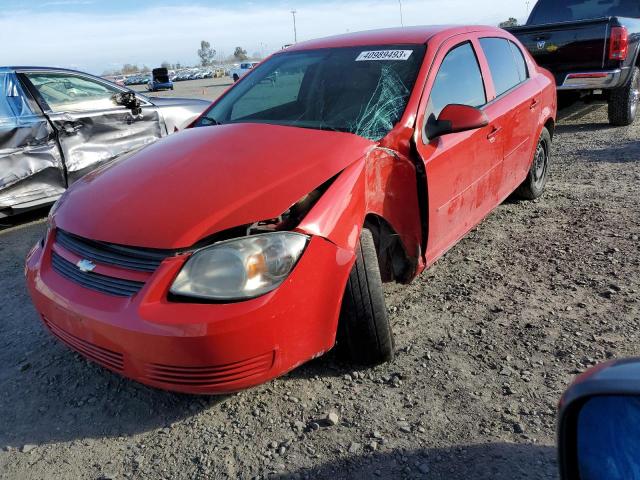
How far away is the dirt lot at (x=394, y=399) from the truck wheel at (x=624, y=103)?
475 cm

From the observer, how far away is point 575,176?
5477mm

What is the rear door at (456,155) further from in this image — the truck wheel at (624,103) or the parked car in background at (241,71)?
the truck wheel at (624,103)

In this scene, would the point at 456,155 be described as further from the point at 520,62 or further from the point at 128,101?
the point at 128,101


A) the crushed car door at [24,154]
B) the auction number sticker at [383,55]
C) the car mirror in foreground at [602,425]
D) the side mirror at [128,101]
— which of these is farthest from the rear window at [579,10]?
the car mirror in foreground at [602,425]

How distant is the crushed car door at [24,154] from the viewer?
4.67 metres

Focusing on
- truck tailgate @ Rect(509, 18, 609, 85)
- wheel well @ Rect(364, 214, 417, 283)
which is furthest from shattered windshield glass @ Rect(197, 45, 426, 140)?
truck tailgate @ Rect(509, 18, 609, 85)

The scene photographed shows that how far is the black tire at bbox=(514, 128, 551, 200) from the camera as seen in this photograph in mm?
4625

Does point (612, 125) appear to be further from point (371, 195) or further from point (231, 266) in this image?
point (231, 266)

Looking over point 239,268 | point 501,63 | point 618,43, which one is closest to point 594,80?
point 618,43

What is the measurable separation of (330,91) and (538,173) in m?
2.56

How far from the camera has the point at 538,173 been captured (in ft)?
15.8

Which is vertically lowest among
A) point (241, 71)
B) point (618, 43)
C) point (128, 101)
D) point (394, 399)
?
point (394, 399)

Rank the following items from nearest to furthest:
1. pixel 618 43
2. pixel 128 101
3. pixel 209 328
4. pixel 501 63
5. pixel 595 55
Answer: pixel 209 328 < pixel 501 63 < pixel 128 101 < pixel 618 43 < pixel 595 55

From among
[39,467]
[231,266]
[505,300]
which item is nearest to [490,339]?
[505,300]
